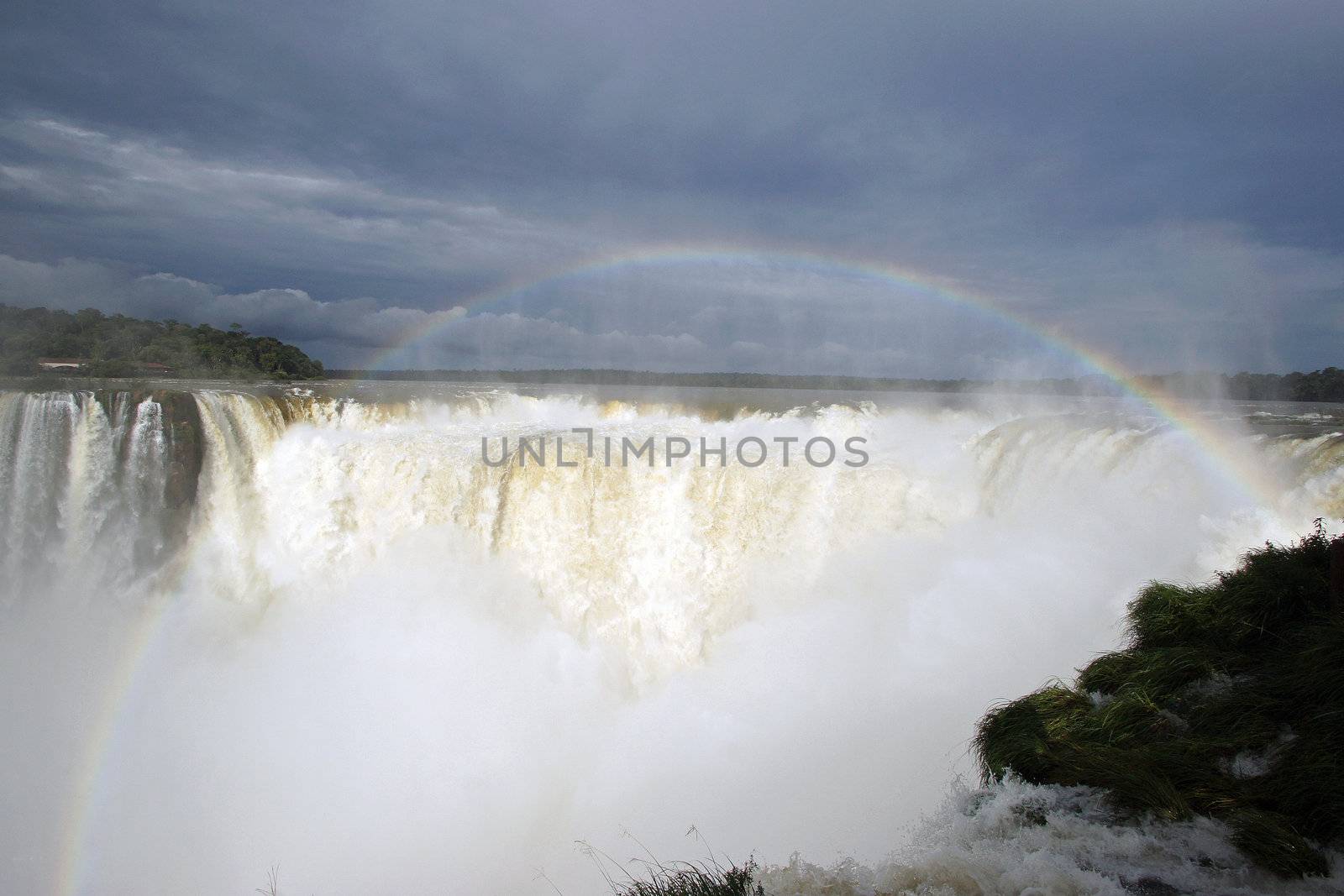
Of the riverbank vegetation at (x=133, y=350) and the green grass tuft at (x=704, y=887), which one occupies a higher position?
the riverbank vegetation at (x=133, y=350)

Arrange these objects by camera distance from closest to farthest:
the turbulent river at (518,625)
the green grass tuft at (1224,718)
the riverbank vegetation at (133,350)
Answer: the green grass tuft at (1224,718), the turbulent river at (518,625), the riverbank vegetation at (133,350)

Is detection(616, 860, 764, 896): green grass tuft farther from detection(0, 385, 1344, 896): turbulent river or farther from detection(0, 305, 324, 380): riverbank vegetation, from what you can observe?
detection(0, 305, 324, 380): riverbank vegetation

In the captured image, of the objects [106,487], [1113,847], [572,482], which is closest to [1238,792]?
[1113,847]

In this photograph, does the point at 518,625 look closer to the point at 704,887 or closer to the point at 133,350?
the point at 704,887

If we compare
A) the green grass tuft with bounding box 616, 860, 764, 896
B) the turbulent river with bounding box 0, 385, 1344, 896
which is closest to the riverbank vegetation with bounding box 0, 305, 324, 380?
the turbulent river with bounding box 0, 385, 1344, 896

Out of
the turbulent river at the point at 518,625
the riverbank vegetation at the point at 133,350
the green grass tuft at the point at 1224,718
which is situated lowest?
the turbulent river at the point at 518,625

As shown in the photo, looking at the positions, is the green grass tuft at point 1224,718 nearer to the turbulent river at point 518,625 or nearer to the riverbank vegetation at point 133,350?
the turbulent river at point 518,625

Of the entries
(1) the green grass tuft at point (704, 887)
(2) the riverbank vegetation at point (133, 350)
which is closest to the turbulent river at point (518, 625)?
(1) the green grass tuft at point (704, 887)
